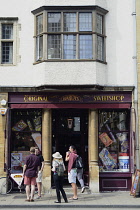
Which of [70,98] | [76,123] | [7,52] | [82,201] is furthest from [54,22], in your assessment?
[82,201]

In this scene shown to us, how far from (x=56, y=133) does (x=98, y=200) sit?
4.09 meters

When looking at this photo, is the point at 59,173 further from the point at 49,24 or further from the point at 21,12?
the point at 21,12

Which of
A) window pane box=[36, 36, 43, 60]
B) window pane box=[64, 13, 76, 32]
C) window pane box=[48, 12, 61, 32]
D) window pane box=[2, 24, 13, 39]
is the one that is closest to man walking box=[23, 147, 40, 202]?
window pane box=[36, 36, 43, 60]

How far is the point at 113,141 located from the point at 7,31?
655 cm

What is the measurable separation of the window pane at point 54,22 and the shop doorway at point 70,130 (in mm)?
3502

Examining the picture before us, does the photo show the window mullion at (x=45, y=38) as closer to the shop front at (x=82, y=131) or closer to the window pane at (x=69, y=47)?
the window pane at (x=69, y=47)

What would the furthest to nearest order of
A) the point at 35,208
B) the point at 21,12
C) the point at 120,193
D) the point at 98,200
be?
the point at 21,12 < the point at 120,193 < the point at 98,200 < the point at 35,208

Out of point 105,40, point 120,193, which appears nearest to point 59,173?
point 120,193

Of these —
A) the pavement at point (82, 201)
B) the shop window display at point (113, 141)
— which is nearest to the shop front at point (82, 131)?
the shop window display at point (113, 141)

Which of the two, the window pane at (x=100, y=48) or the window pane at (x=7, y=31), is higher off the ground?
the window pane at (x=7, y=31)

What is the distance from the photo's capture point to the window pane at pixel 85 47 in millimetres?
15438

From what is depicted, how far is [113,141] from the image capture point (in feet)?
53.1

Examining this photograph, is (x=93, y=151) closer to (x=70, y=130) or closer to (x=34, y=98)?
(x=70, y=130)

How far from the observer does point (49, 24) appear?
611 inches
